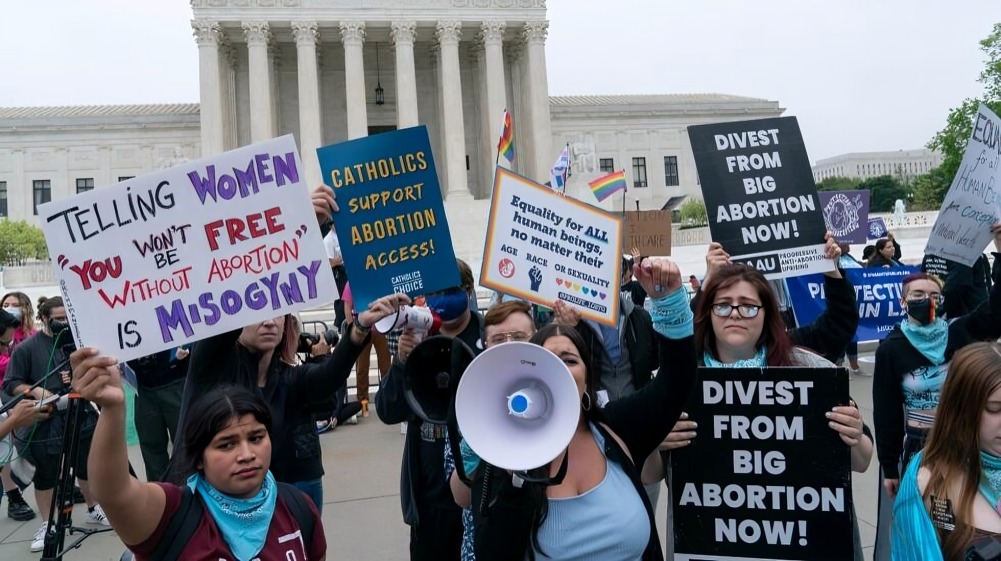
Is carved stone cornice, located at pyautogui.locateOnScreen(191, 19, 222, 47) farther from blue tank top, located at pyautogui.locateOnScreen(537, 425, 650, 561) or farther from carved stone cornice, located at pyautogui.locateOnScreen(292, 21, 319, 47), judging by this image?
blue tank top, located at pyautogui.locateOnScreen(537, 425, 650, 561)

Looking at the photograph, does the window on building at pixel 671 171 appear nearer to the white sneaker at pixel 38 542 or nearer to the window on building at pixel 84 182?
the window on building at pixel 84 182

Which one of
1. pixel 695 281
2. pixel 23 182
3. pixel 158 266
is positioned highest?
pixel 23 182

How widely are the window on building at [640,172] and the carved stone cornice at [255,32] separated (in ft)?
86.6

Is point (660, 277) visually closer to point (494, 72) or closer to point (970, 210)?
point (970, 210)

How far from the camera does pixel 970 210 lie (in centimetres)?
449

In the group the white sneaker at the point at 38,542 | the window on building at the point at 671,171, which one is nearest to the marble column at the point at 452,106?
the window on building at the point at 671,171

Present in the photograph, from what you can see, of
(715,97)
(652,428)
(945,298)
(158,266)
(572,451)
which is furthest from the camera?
(715,97)

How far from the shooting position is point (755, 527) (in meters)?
2.65

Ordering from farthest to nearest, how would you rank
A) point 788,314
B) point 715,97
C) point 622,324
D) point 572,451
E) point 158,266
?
point 715,97 → point 788,314 → point 622,324 → point 158,266 → point 572,451

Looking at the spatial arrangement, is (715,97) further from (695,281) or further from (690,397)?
(690,397)

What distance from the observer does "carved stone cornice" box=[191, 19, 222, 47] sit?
32.5m

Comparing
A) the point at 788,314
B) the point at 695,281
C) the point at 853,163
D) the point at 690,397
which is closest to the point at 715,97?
the point at 695,281

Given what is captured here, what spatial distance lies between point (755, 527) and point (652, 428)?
1.90ft

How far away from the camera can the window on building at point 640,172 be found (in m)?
49.0
